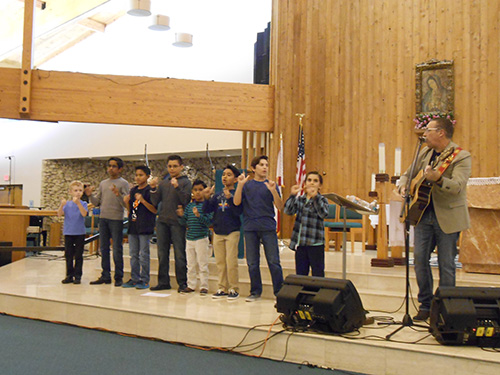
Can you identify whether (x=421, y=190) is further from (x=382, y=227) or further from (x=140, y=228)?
(x=140, y=228)

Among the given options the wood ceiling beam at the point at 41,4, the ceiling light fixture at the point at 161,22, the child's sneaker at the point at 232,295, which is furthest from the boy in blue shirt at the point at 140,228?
the wood ceiling beam at the point at 41,4

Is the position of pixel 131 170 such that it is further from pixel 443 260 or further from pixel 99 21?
pixel 443 260

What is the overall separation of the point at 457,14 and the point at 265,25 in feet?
14.0

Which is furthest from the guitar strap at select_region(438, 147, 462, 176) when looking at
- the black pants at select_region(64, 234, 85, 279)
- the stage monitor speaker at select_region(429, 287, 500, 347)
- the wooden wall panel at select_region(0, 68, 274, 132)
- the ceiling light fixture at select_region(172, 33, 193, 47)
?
the ceiling light fixture at select_region(172, 33, 193, 47)

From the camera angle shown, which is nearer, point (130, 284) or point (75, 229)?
point (130, 284)

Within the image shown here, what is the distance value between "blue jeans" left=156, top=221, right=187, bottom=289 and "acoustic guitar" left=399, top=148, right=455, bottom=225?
248 centimetres

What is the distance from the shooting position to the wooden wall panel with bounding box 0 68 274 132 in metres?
8.71

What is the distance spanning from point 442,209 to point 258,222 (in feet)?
5.58

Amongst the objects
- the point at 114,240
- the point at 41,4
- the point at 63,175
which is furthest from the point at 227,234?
the point at 63,175

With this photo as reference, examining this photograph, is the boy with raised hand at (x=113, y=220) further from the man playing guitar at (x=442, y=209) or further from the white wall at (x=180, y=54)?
the white wall at (x=180, y=54)

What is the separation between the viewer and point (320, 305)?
11.4ft

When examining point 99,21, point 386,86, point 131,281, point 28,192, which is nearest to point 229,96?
point 386,86

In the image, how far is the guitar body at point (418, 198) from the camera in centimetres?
366

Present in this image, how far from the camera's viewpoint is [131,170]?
1490 cm
